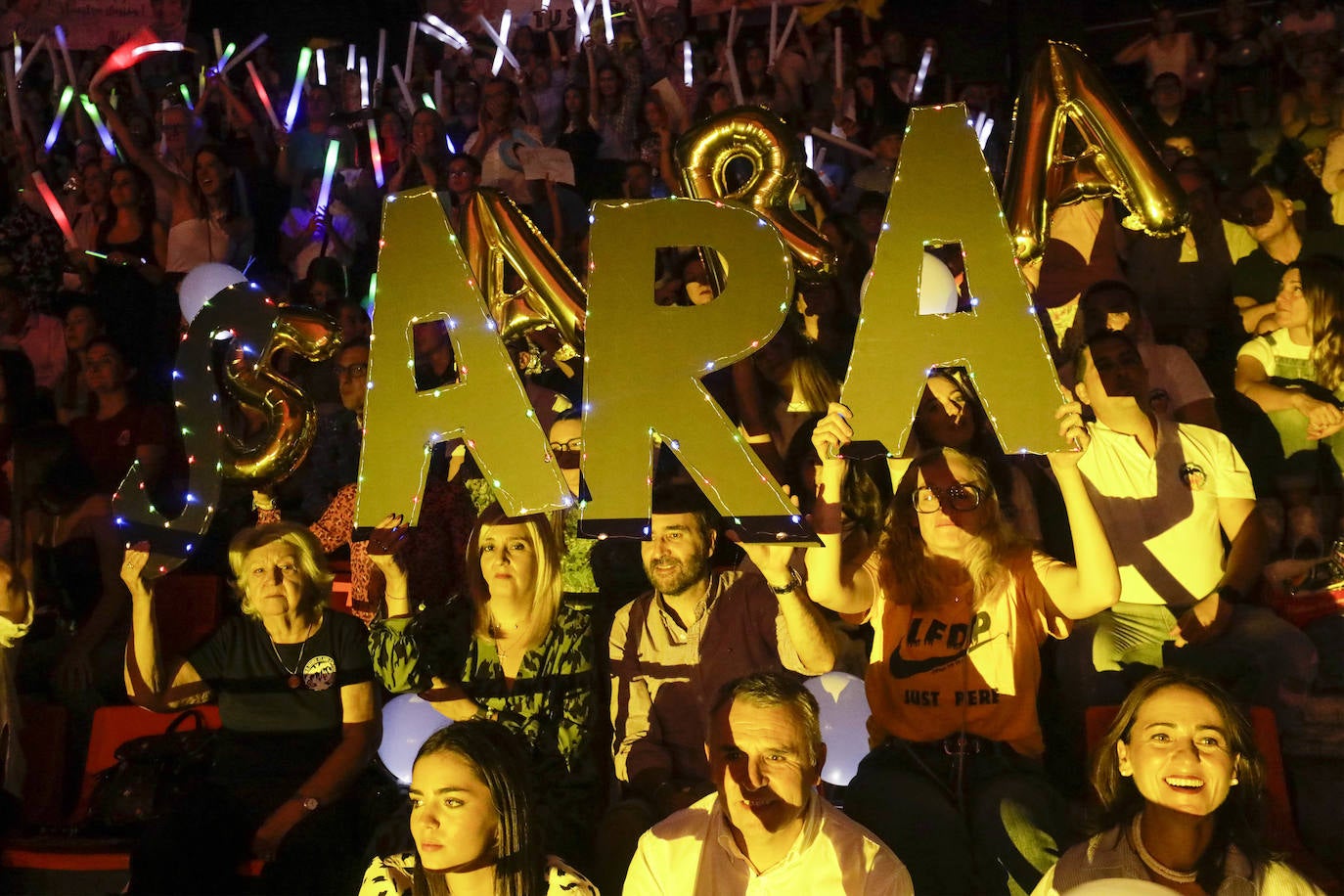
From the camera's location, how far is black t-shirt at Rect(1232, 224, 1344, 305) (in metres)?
5.14

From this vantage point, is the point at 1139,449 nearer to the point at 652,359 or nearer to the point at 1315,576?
the point at 1315,576

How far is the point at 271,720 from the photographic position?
162 inches

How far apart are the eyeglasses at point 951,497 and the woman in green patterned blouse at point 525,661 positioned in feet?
3.44

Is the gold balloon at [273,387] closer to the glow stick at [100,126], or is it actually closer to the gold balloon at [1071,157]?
the gold balloon at [1071,157]

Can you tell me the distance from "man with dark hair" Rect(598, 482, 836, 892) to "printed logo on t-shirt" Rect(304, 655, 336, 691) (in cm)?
86

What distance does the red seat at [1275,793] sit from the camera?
3270mm

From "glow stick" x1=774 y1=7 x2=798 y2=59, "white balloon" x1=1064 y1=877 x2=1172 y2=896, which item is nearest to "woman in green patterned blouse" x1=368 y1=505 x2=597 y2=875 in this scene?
"white balloon" x1=1064 y1=877 x2=1172 y2=896

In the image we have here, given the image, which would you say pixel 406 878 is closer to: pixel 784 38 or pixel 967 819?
pixel 967 819

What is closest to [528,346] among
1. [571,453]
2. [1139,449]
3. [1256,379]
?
[571,453]

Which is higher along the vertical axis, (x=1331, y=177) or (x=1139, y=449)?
(x=1331, y=177)

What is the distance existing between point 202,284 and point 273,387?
151 centimetres

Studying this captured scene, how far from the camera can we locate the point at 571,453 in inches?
174

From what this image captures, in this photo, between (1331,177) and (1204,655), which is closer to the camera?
(1204,655)

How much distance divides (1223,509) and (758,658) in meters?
1.40
